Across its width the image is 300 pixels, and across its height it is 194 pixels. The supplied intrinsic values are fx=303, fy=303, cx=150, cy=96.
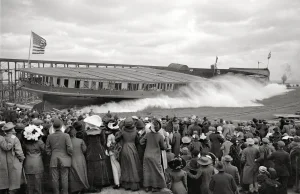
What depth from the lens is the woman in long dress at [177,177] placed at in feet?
21.2

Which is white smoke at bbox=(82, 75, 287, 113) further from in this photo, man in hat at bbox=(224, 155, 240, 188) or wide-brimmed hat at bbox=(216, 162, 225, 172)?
wide-brimmed hat at bbox=(216, 162, 225, 172)

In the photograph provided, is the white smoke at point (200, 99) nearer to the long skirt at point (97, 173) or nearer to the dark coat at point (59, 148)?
the long skirt at point (97, 173)

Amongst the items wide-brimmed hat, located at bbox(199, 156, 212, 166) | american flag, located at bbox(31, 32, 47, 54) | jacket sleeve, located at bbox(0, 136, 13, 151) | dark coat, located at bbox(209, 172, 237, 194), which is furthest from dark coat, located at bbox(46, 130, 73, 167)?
american flag, located at bbox(31, 32, 47, 54)

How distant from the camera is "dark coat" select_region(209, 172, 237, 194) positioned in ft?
19.9

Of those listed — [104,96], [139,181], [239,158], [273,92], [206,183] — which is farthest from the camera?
[273,92]

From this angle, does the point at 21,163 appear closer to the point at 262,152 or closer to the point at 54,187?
the point at 54,187

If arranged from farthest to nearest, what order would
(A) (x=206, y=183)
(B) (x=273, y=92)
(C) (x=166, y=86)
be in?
(B) (x=273, y=92) < (C) (x=166, y=86) < (A) (x=206, y=183)

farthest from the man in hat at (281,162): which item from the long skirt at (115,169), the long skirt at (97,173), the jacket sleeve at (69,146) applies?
the jacket sleeve at (69,146)

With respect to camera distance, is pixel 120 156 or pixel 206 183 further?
pixel 120 156

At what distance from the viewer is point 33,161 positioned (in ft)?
23.6

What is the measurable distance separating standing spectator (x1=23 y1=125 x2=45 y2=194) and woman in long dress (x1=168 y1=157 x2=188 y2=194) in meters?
3.17

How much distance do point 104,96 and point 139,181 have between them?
2935 centimetres

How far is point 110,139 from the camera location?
7.88 metres

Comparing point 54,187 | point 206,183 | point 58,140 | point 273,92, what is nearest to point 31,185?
point 54,187
